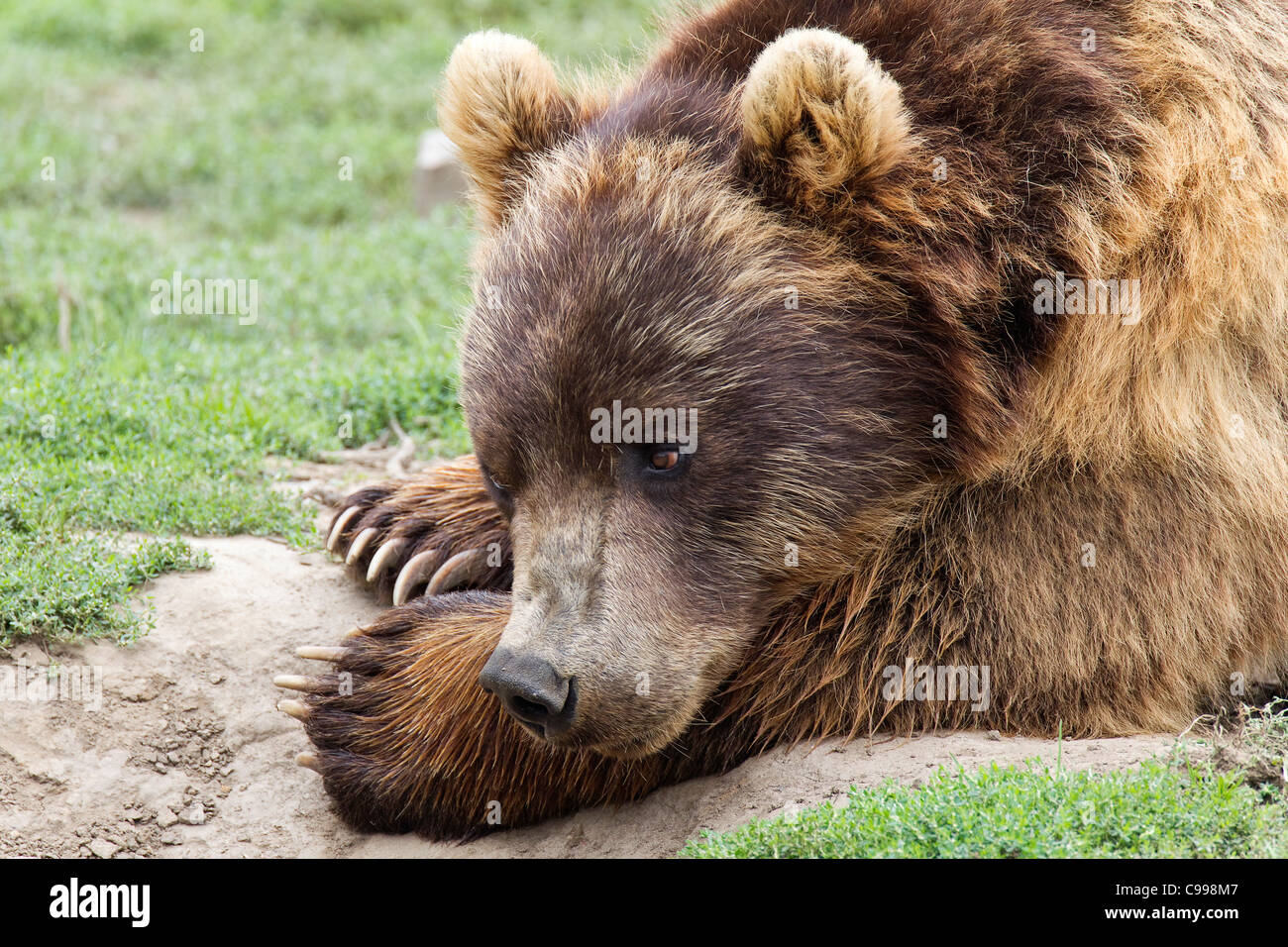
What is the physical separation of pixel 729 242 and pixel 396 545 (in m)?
2.26

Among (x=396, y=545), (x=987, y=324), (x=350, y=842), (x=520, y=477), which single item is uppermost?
(x=987, y=324)

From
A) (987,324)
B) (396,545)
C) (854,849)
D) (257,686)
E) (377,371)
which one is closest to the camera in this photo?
(854,849)

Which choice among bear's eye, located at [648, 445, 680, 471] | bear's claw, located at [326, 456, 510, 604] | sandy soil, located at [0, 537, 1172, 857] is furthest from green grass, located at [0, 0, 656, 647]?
Answer: bear's eye, located at [648, 445, 680, 471]

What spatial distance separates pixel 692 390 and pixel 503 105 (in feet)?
4.45

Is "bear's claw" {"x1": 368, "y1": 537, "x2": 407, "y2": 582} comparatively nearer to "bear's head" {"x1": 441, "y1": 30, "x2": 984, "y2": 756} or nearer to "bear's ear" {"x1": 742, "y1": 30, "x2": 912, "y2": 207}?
"bear's head" {"x1": 441, "y1": 30, "x2": 984, "y2": 756}

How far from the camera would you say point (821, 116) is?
12.7ft

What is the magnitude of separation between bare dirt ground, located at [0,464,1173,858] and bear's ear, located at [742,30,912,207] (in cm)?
181

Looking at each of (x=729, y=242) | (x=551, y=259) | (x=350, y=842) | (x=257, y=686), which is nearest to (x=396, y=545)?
(x=257, y=686)

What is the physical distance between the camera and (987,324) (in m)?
4.12

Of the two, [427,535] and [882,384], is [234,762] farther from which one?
[882,384]

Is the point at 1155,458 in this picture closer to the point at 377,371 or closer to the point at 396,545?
the point at 396,545

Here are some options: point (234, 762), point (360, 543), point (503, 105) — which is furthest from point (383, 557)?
point (503, 105)

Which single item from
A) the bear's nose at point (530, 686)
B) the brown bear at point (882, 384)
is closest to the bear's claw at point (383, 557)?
the brown bear at point (882, 384)

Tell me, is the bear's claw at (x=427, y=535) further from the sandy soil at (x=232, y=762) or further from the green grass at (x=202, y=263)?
the green grass at (x=202, y=263)
